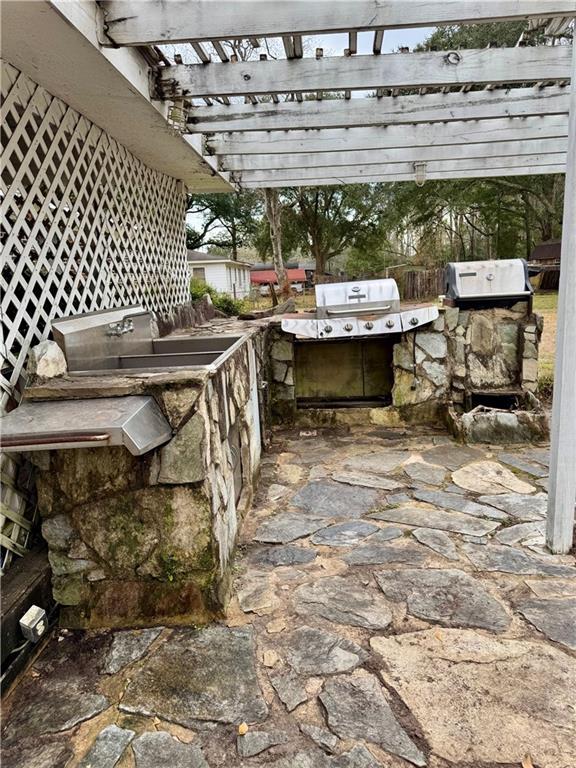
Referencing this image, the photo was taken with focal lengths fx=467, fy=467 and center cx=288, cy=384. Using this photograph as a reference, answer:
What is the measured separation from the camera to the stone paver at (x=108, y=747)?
1655 mm

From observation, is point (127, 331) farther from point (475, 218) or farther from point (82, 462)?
point (475, 218)

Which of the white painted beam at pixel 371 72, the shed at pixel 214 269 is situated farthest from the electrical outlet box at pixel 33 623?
the shed at pixel 214 269

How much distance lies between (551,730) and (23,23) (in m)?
3.54

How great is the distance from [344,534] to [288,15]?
305 cm

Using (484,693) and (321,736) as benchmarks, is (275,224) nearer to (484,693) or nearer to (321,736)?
(484,693)

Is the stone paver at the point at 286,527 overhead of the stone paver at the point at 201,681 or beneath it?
beneath

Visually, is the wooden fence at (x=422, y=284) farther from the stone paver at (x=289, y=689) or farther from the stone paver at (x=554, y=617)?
the stone paver at (x=289, y=689)

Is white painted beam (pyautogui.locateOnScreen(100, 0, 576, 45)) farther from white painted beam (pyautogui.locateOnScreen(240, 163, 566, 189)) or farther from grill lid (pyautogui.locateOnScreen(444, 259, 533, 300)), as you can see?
grill lid (pyautogui.locateOnScreen(444, 259, 533, 300))

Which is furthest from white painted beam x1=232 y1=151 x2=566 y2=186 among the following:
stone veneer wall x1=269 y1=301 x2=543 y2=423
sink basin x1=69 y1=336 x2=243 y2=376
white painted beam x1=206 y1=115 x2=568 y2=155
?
sink basin x1=69 y1=336 x2=243 y2=376

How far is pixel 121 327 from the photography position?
340 cm

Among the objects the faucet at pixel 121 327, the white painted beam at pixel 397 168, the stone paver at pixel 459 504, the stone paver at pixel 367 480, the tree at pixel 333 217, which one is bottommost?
the stone paver at pixel 367 480

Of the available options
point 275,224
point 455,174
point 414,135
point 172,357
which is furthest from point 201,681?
point 275,224

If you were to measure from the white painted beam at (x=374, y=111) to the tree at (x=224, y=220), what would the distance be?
16513mm

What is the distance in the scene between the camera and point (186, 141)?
3912 millimetres
